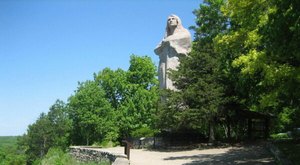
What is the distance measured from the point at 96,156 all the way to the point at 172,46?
11.0m

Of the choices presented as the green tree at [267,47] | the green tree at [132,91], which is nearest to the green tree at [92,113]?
the green tree at [132,91]

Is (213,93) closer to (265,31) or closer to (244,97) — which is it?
(244,97)

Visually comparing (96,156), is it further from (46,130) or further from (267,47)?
(46,130)

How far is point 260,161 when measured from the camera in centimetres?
1392

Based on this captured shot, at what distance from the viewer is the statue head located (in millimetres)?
27797

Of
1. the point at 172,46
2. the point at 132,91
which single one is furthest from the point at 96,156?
the point at 132,91

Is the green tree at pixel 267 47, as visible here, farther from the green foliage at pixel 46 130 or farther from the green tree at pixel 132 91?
the green foliage at pixel 46 130

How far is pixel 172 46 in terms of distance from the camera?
2744 cm

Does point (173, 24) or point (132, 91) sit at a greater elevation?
point (173, 24)

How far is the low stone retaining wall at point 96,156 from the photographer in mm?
15344

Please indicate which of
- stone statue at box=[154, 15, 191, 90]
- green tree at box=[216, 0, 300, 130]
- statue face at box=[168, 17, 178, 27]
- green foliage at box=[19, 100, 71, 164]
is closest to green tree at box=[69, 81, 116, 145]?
green foliage at box=[19, 100, 71, 164]

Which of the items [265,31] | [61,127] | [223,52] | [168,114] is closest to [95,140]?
[61,127]

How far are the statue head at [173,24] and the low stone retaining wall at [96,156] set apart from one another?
11247mm

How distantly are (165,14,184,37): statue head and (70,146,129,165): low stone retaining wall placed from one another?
1125cm
